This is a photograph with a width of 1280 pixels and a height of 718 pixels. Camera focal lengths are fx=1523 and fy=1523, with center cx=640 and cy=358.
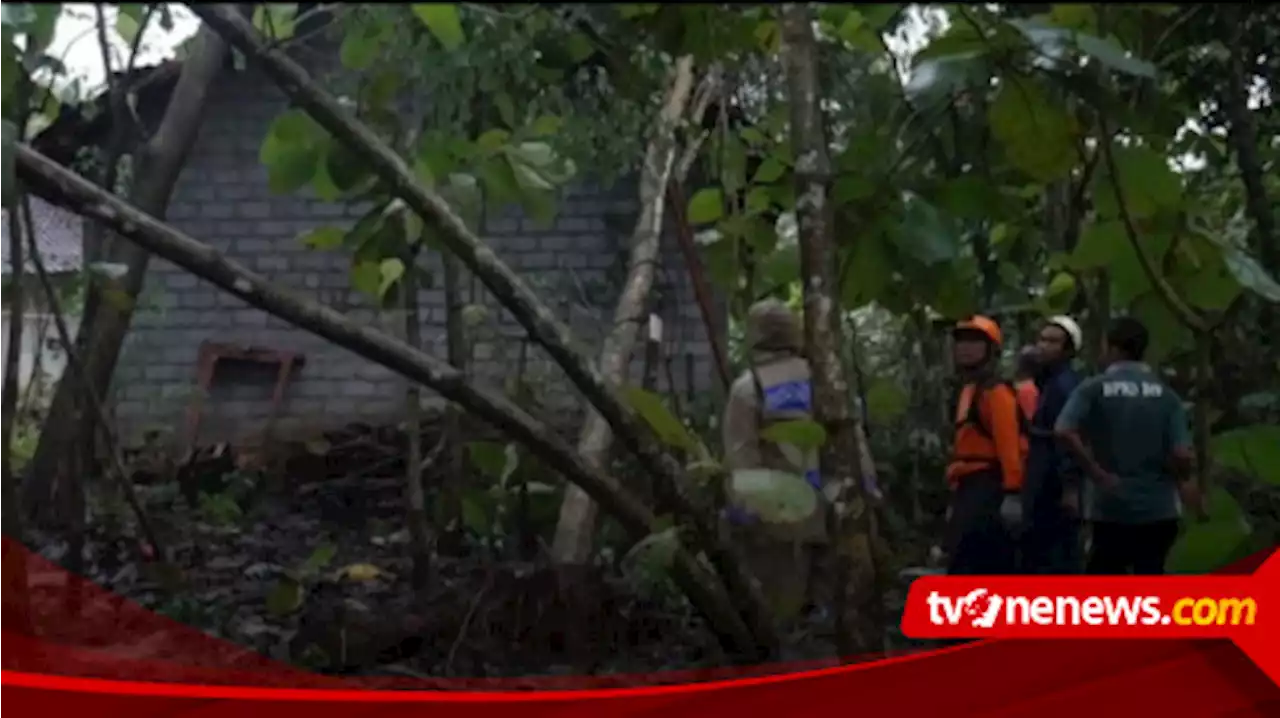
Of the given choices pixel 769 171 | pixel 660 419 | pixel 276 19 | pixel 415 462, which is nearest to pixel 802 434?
pixel 660 419

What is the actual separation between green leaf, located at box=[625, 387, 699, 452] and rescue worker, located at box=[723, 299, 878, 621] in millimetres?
50

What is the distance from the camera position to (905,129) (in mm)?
1546

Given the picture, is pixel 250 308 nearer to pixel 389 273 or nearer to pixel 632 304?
pixel 389 273

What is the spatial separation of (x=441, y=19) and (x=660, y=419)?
531 millimetres

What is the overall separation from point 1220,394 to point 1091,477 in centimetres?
18

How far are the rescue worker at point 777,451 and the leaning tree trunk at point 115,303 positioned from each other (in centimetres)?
59

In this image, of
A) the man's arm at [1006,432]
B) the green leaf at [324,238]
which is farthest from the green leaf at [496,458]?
the man's arm at [1006,432]

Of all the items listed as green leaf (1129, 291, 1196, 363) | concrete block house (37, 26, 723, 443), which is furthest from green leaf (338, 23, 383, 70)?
green leaf (1129, 291, 1196, 363)

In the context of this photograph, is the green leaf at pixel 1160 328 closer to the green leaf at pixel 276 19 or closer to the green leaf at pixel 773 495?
the green leaf at pixel 773 495

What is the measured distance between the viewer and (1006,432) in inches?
57.3

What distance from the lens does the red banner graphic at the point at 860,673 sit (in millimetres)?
1474

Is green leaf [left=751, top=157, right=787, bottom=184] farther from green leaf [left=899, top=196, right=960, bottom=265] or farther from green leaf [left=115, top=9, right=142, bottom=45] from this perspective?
green leaf [left=115, top=9, right=142, bottom=45]

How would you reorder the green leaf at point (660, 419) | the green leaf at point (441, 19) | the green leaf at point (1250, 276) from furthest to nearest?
the green leaf at point (660, 419)
the green leaf at point (1250, 276)
the green leaf at point (441, 19)

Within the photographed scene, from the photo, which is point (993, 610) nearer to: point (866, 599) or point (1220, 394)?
point (866, 599)
